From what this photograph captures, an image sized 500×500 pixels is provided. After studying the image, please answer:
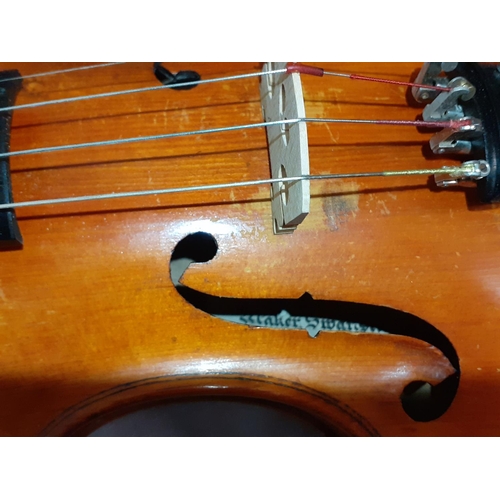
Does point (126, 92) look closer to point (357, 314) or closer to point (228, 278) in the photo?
point (228, 278)

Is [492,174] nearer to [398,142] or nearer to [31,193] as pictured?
[398,142]

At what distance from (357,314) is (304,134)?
43 centimetres

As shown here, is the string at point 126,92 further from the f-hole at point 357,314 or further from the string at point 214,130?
the f-hole at point 357,314

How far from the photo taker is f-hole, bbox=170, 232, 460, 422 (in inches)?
32.0

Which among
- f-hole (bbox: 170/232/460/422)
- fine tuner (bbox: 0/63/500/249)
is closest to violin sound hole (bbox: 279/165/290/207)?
fine tuner (bbox: 0/63/500/249)

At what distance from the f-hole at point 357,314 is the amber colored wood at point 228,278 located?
0.07 feet

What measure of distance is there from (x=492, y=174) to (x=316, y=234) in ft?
0.95

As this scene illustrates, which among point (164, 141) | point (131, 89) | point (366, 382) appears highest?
point (131, 89)

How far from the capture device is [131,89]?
865 millimetres

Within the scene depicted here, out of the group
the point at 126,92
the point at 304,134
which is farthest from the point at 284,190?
the point at 126,92

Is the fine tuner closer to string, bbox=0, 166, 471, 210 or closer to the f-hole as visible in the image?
string, bbox=0, 166, 471, 210

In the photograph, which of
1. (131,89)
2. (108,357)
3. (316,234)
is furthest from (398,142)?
(108,357)

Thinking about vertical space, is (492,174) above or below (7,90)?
below

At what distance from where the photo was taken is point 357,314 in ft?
3.21
